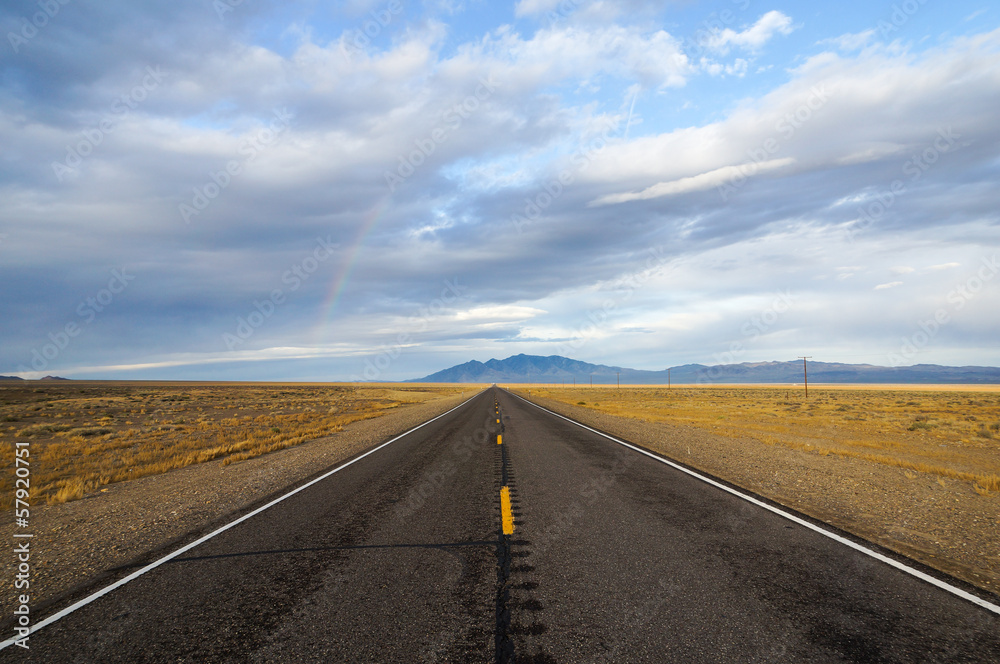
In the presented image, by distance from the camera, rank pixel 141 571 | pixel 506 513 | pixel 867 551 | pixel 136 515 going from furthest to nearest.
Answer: pixel 136 515, pixel 506 513, pixel 867 551, pixel 141 571

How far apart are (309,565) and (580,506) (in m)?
4.00

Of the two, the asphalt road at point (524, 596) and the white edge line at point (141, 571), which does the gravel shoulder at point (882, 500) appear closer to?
the asphalt road at point (524, 596)

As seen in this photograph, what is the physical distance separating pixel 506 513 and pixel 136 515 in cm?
610

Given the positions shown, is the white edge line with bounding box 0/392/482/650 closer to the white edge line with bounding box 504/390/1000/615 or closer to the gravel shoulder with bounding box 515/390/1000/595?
the white edge line with bounding box 504/390/1000/615

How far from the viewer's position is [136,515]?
7777mm

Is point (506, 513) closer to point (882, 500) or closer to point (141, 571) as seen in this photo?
point (141, 571)

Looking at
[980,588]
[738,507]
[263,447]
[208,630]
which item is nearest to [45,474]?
[263,447]

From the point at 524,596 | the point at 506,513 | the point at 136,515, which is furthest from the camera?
the point at 136,515

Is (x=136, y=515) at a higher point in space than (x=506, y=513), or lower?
lower

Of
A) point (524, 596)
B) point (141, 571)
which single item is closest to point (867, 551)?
point (524, 596)

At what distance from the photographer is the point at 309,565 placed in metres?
5.13

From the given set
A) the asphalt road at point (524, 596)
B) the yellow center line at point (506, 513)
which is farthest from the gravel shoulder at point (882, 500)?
the yellow center line at point (506, 513)

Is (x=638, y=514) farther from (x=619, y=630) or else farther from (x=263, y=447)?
(x=263, y=447)

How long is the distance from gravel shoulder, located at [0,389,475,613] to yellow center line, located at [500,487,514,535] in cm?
416
